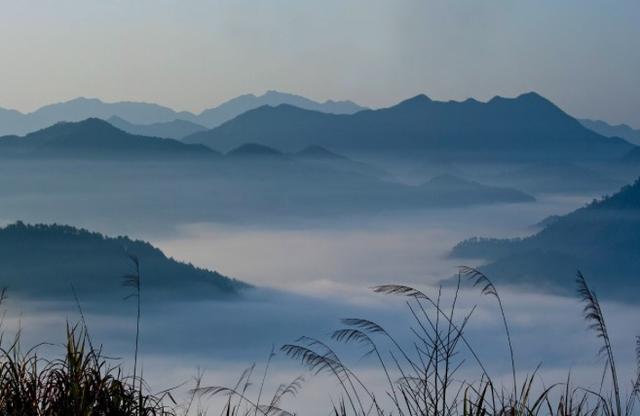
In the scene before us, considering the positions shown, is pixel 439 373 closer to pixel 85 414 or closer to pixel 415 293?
pixel 415 293

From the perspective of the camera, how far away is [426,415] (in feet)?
15.7

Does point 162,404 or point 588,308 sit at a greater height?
point 588,308

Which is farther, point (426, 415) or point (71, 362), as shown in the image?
point (71, 362)

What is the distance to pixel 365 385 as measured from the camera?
5.30 metres

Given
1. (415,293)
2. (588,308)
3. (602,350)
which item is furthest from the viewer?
(602,350)

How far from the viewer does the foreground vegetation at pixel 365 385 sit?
186 inches

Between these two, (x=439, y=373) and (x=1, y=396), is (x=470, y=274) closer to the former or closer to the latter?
(x=439, y=373)

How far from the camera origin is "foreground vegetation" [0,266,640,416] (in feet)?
15.5

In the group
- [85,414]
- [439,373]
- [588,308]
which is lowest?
[85,414]

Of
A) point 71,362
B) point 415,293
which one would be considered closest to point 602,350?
point 415,293

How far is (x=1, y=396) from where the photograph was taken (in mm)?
5211

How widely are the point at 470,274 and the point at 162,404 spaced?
6.76ft

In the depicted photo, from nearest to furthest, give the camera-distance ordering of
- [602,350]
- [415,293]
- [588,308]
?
[415,293] < [588,308] < [602,350]

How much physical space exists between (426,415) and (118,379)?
1924 millimetres
